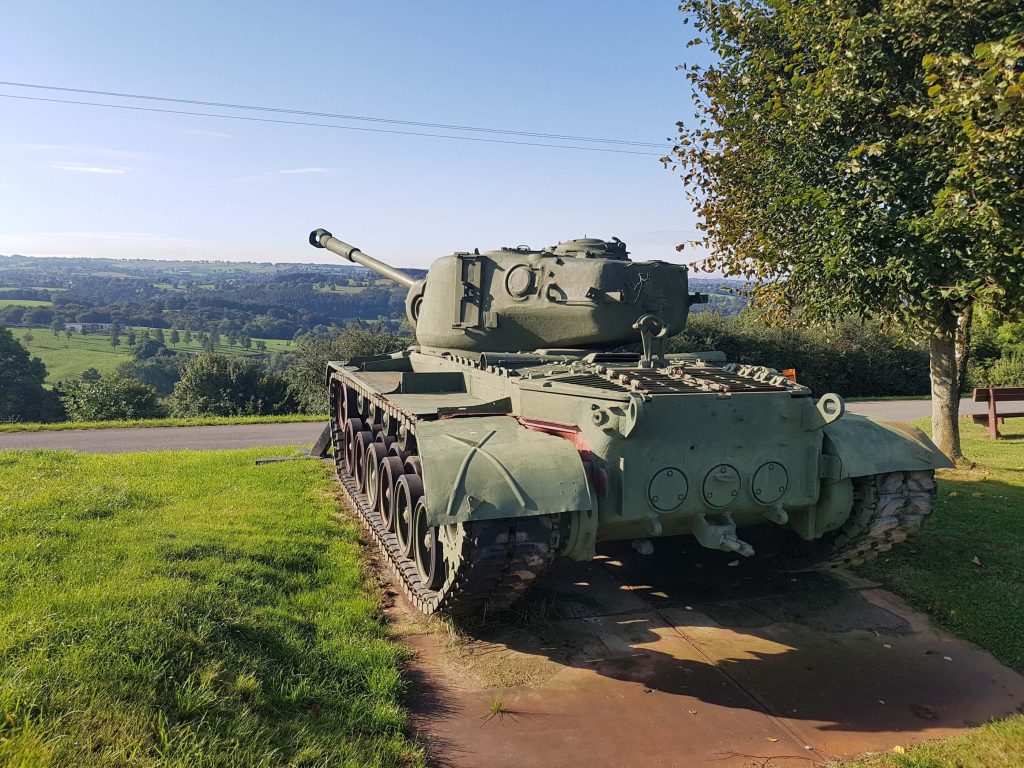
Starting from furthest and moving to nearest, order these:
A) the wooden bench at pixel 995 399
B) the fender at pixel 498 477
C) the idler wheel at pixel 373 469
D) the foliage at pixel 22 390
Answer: the foliage at pixel 22 390 → the wooden bench at pixel 995 399 → the idler wheel at pixel 373 469 → the fender at pixel 498 477

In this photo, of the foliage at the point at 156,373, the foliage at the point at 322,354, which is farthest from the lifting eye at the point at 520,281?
the foliage at the point at 156,373

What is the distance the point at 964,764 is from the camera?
3.72 meters

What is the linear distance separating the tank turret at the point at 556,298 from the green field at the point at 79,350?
57043 mm

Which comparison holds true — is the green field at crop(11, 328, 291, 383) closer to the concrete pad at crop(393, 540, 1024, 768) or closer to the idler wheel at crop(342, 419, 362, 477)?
the idler wheel at crop(342, 419, 362, 477)

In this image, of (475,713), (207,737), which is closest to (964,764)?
(475,713)

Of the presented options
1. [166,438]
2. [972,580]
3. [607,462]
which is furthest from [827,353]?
[607,462]

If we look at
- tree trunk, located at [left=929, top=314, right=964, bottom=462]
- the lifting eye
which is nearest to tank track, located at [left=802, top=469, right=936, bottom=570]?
the lifting eye

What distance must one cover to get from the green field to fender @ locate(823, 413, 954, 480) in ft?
199

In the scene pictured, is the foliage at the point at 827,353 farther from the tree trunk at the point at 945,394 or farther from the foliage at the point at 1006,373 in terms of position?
the tree trunk at the point at 945,394

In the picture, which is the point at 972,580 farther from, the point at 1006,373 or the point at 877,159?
the point at 1006,373

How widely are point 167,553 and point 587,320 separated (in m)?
4.34

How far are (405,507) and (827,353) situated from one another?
24.1 metres

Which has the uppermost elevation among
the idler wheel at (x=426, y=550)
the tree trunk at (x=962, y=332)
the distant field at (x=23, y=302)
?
the distant field at (x=23, y=302)

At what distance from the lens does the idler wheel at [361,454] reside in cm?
855
